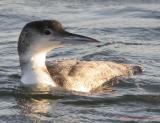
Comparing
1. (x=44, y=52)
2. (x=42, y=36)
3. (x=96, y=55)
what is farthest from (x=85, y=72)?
(x=96, y=55)

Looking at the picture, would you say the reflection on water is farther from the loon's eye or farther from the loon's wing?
the loon's eye

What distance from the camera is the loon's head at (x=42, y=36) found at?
11.6 meters

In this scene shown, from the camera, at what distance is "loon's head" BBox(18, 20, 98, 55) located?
11.6 metres

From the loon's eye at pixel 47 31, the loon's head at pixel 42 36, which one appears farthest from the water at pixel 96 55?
the loon's eye at pixel 47 31

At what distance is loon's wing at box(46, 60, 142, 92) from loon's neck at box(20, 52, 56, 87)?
15 centimetres

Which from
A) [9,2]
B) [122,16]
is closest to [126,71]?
[122,16]

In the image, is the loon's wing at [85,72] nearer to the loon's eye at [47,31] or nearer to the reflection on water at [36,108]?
the reflection on water at [36,108]

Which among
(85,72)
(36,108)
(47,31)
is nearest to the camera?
(36,108)

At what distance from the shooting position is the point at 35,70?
11.7 metres

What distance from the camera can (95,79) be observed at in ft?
41.0

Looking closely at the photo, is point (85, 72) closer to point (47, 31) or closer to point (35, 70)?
point (35, 70)

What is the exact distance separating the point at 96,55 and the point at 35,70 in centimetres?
283

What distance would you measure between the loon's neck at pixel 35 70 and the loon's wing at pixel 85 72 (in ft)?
0.49

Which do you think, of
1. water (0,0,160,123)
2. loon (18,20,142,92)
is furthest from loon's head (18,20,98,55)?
water (0,0,160,123)
